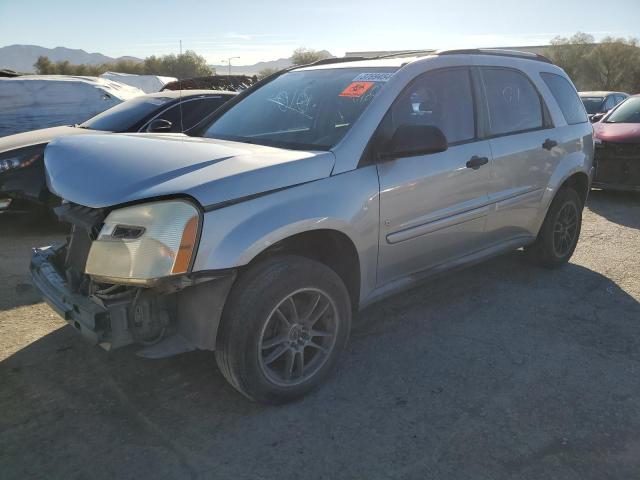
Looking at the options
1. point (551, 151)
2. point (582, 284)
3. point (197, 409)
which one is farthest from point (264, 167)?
point (582, 284)

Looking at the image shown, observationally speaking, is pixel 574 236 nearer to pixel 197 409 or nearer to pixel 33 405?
pixel 197 409

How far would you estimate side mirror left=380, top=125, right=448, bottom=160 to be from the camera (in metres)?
3.16

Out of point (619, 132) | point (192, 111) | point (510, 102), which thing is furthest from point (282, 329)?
point (619, 132)

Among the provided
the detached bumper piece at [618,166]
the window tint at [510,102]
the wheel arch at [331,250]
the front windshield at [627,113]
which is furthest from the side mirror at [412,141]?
the front windshield at [627,113]

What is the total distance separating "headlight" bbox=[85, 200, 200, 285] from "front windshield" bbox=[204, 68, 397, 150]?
103cm

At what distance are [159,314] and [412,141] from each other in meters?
1.71

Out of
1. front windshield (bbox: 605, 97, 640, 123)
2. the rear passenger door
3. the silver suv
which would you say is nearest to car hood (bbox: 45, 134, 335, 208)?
the silver suv

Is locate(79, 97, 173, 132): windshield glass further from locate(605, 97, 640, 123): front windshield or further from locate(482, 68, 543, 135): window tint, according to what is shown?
locate(605, 97, 640, 123): front windshield

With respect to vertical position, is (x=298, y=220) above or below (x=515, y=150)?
below

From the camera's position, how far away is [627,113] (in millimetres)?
9297

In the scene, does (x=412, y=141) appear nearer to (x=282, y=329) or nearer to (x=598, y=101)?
(x=282, y=329)

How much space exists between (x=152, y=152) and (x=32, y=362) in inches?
61.8

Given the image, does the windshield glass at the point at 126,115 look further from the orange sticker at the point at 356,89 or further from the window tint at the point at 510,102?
the window tint at the point at 510,102

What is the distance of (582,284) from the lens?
483 cm
